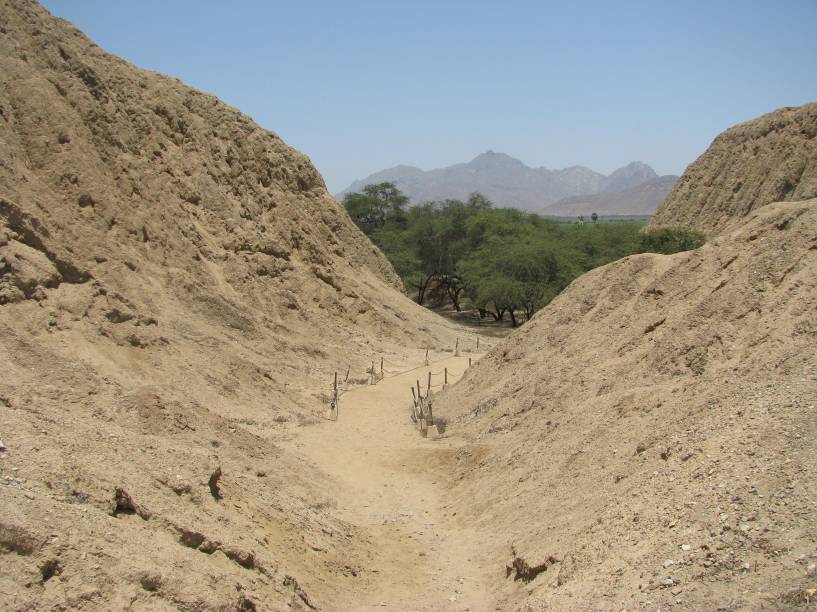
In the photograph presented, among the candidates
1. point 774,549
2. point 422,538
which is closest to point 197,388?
point 422,538

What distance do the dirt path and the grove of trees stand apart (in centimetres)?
1667

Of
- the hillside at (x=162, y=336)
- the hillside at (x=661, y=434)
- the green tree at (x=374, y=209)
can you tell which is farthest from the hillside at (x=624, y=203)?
the hillside at (x=661, y=434)

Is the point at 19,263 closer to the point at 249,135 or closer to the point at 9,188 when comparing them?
the point at 9,188

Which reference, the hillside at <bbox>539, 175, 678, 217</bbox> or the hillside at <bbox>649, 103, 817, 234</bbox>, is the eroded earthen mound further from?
the hillside at <bbox>539, 175, 678, 217</bbox>

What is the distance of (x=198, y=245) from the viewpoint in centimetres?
2147

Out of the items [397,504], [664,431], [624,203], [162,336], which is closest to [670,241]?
[162,336]

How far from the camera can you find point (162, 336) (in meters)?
15.4

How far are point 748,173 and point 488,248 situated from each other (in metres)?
16.8

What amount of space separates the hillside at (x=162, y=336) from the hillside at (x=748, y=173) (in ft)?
72.0

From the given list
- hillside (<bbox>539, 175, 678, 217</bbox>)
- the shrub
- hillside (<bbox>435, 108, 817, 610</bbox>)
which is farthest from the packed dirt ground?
hillside (<bbox>539, 175, 678, 217</bbox>)

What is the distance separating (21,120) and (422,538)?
14.0 metres

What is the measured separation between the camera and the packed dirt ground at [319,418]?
256 inches

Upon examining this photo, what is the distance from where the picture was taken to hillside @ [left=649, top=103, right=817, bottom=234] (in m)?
39.6

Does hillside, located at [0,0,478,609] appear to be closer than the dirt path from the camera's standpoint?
Yes
